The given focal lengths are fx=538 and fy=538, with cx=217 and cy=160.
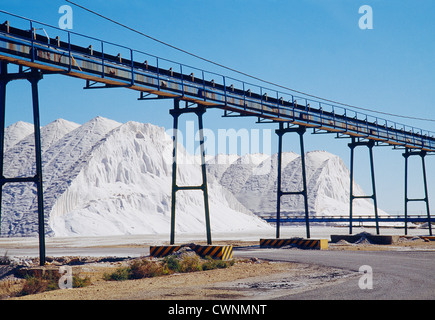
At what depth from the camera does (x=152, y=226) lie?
74.3 metres

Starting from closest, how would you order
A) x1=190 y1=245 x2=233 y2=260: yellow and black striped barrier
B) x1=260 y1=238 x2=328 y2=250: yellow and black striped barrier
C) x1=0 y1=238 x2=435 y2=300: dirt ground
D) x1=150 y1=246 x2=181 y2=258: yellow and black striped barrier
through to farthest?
x1=0 y1=238 x2=435 y2=300: dirt ground
x1=190 y1=245 x2=233 y2=260: yellow and black striped barrier
x1=150 y1=246 x2=181 y2=258: yellow and black striped barrier
x1=260 y1=238 x2=328 y2=250: yellow and black striped barrier

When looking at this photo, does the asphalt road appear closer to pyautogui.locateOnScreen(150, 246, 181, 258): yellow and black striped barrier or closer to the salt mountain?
pyautogui.locateOnScreen(150, 246, 181, 258): yellow and black striped barrier

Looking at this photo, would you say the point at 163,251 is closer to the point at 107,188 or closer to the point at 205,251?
the point at 205,251

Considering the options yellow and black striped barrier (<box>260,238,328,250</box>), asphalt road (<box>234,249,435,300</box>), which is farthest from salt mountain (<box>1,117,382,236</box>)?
asphalt road (<box>234,249,435,300</box>)

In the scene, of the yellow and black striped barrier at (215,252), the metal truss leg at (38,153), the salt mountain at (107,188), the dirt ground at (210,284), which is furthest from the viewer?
the salt mountain at (107,188)

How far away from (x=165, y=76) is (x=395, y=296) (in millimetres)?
15956

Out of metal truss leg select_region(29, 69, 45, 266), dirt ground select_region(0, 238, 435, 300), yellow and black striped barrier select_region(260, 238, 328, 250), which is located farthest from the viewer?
yellow and black striped barrier select_region(260, 238, 328, 250)

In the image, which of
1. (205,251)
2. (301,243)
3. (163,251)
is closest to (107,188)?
(301,243)

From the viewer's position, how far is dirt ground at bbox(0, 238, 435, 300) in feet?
39.9

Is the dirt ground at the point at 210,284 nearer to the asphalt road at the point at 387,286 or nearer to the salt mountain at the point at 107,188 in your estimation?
the asphalt road at the point at 387,286

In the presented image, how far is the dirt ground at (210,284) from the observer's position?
39.9 ft

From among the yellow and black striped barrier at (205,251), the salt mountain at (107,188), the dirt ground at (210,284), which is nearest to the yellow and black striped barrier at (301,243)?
the yellow and black striped barrier at (205,251)

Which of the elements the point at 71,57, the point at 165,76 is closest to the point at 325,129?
the point at 165,76

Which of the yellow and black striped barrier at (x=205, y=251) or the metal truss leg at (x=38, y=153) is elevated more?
the metal truss leg at (x=38, y=153)
